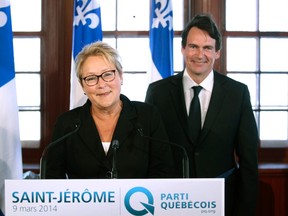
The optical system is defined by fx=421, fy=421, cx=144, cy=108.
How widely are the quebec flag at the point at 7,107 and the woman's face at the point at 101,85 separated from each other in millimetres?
1224

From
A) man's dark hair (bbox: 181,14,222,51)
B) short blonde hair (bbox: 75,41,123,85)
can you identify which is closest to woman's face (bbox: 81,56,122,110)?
short blonde hair (bbox: 75,41,123,85)

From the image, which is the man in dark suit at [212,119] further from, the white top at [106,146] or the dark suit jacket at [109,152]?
the white top at [106,146]

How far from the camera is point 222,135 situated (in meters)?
2.01

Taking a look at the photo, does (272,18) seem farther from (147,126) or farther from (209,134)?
(147,126)

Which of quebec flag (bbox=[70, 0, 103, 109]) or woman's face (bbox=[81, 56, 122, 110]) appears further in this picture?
quebec flag (bbox=[70, 0, 103, 109])

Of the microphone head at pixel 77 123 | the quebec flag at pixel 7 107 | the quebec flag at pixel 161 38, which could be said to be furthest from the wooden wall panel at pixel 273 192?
the microphone head at pixel 77 123

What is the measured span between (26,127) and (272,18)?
2.10 meters

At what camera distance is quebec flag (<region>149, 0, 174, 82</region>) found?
294cm

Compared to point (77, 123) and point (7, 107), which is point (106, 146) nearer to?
point (77, 123)

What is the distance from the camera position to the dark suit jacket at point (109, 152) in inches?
64.7

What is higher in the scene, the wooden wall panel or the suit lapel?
the suit lapel

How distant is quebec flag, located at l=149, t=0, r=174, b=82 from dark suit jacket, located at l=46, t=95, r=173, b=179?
1.21m

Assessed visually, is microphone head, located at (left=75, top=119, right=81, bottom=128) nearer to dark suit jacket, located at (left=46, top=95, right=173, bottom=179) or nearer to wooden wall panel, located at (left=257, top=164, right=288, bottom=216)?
dark suit jacket, located at (left=46, top=95, right=173, bottom=179)

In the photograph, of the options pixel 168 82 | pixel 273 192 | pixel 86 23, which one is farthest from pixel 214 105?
pixel 273 192
